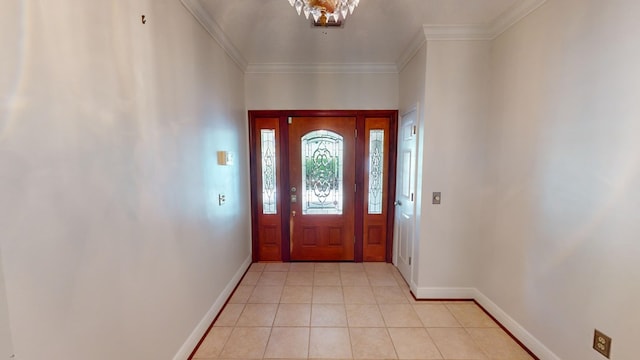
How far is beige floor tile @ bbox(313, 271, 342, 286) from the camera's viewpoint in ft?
10.2

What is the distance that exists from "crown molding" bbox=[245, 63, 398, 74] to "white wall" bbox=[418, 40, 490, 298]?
0.96 m

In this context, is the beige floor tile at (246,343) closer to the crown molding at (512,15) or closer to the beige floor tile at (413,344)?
the beige floor tile at (413,344)

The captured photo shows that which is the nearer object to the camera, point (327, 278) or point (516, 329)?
point (516, 329)

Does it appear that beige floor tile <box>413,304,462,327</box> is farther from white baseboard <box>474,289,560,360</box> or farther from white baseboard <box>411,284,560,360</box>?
white baseboard <box>474,289,560,360</box>

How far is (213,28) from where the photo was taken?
2.36 metres

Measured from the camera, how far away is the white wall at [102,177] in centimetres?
88

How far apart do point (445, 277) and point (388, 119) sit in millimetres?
2023

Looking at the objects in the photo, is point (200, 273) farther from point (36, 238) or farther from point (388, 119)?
point (388, 119)

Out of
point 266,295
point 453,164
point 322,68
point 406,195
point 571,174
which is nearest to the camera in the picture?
point 571,174

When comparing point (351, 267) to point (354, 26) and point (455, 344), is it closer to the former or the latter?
point (455, 344)

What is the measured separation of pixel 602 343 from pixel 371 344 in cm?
139

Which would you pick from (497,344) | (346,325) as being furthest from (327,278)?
(497,344)

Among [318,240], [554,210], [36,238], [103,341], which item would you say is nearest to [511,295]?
[554,210]

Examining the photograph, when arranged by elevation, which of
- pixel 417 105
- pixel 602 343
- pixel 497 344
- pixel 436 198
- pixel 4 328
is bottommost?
pixel 497 344
